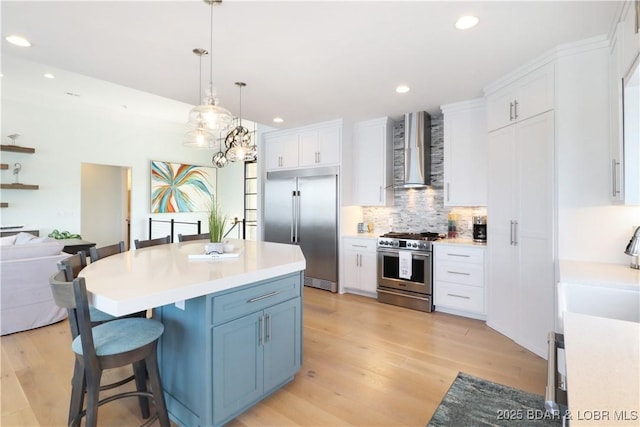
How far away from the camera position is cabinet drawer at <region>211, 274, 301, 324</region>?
5.62ft

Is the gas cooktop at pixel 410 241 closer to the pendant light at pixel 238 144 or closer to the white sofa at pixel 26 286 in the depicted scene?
the pendant light at pixel 238 144

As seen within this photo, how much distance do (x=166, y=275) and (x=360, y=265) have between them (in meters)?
3.19

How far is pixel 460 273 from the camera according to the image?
12.1 ft

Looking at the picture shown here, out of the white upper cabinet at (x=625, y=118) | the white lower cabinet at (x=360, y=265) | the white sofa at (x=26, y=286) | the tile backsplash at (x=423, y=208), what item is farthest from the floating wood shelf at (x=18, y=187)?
the white upper cabinet at (x=625, y=118)

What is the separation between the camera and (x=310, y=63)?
286cm

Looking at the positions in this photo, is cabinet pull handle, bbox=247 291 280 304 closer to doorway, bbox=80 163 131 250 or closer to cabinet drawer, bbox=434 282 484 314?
cabinet drawer, bbox=434 282 484 314

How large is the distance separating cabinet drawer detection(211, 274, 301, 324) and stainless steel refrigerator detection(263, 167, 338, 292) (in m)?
2.48

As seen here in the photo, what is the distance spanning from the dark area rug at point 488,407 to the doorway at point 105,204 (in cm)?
704

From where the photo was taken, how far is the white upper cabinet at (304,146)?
469cm

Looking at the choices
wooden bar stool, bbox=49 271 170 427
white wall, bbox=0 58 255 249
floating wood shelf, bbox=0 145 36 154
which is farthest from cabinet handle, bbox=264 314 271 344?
floating wood shelf, bbox=0 145 36 154

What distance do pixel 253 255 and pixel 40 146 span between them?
18.1ft

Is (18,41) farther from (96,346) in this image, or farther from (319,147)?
(319,147)

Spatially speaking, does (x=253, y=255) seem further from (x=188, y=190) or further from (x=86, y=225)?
(x=86, y=225)

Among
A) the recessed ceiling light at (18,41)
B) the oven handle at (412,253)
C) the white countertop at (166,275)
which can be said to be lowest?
the oven handle at (412,253)
